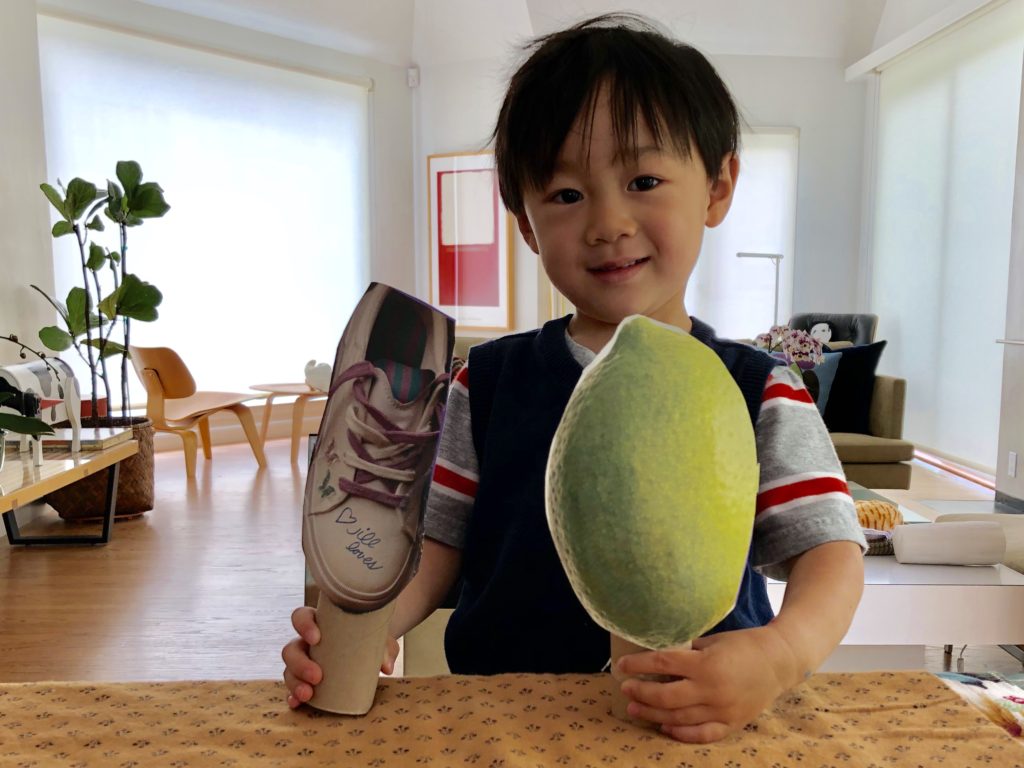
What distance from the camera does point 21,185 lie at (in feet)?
14.9

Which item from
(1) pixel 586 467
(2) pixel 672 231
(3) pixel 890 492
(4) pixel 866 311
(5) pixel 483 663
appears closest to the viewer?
(1) pixel 586 467

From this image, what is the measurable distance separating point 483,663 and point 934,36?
6.88 m

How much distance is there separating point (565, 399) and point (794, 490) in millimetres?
224

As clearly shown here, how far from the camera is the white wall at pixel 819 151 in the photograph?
7.41 metres

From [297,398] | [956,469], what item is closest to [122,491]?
[297,398]

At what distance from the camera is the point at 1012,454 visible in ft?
15.8

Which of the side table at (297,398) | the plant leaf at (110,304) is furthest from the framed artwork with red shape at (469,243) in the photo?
the plant leaf at (110,304)

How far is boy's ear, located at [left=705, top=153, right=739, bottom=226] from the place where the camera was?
0.77 metres

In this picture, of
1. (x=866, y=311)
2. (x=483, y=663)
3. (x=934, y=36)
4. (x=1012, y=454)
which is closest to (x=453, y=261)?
(x=866, y=311)

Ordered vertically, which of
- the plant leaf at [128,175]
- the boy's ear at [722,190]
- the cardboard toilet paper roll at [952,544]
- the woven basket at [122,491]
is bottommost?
the woven basket at [122,491]

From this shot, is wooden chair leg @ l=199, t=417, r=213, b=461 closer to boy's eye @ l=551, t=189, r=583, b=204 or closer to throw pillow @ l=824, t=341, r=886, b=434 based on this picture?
throw pillow @ l=824, t=341, r=886, b=434

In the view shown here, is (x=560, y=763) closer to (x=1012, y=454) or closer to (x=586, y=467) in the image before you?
(x=586, y=467)

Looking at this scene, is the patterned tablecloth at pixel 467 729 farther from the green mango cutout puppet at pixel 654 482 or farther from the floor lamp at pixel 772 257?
the floor lamp at pixel 772 257

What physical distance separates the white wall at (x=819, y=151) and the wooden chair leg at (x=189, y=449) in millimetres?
5197
